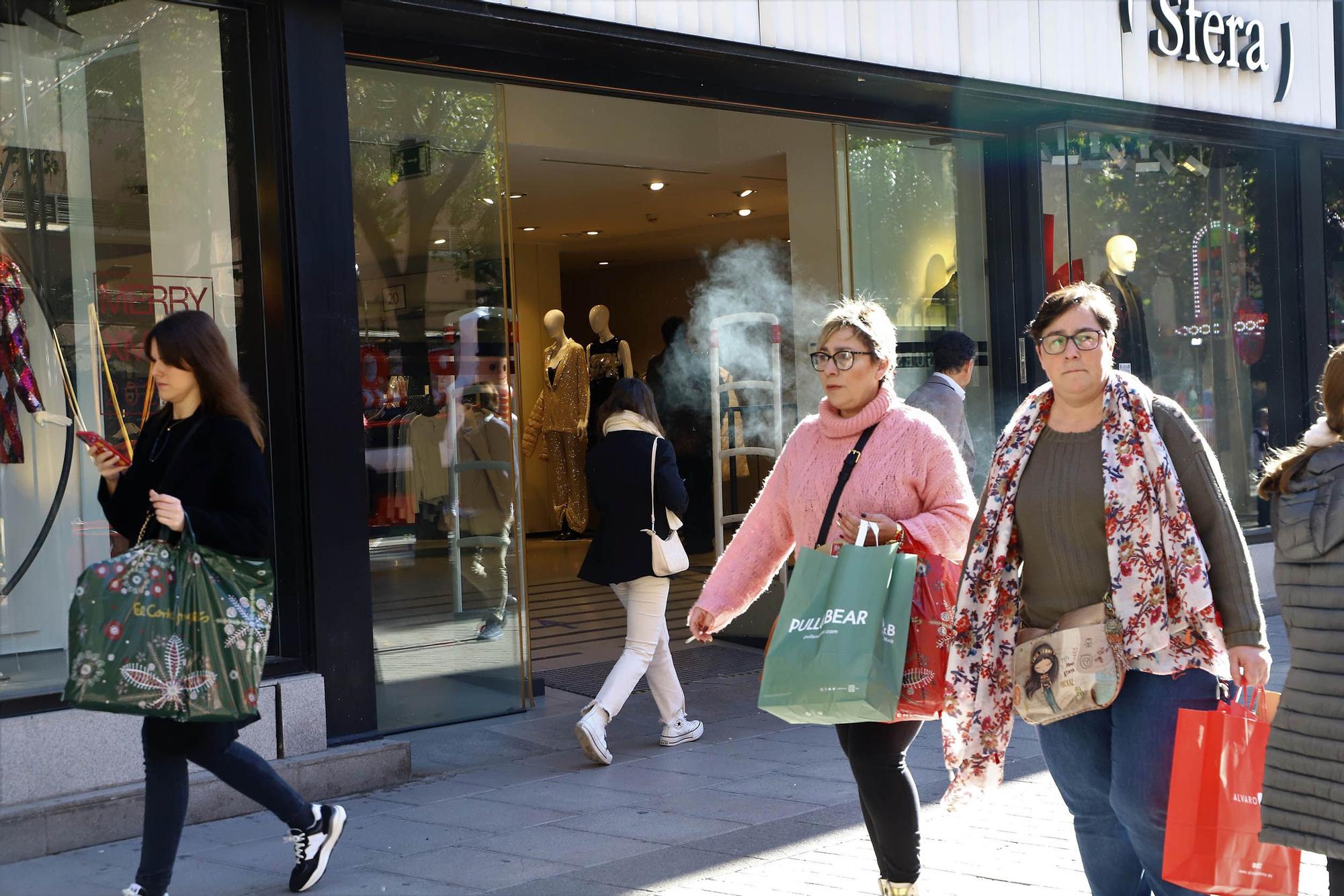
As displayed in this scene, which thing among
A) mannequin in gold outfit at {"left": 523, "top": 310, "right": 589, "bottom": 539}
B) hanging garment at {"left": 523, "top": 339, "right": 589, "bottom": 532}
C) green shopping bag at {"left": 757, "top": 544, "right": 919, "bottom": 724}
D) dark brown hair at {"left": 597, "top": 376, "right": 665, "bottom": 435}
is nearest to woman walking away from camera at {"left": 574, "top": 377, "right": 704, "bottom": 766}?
dark brown hair at {"left": 597, "top": 376, "right": 665, "bottom": 435}

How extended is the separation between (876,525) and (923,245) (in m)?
6.11

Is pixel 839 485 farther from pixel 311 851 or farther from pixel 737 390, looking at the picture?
pixel 737 390

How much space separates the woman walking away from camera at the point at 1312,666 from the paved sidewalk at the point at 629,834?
53.5 inches

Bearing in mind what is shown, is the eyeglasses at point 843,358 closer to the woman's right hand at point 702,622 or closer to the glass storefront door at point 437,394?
the woman's right hand at point 702,622

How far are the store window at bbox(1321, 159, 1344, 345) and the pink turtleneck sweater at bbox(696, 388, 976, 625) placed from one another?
8824mm

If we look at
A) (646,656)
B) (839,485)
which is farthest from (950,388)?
(839,485)

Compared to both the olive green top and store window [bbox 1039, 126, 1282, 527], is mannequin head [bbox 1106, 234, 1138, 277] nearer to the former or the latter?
store window [bbox 1039, 126, 1282, 527]

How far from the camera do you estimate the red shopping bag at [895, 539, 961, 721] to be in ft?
11.9

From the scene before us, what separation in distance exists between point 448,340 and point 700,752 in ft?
7.85

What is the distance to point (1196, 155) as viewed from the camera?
10797 millimetres

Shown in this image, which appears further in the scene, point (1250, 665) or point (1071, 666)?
point (1071, 666)

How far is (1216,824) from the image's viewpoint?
128 inches

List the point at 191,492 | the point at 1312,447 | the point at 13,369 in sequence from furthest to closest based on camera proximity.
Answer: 1. the point at 13,369
2. the point at 191,492
3. the point at 1312,447

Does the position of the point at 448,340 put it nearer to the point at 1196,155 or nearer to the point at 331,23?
the point at 331,23
